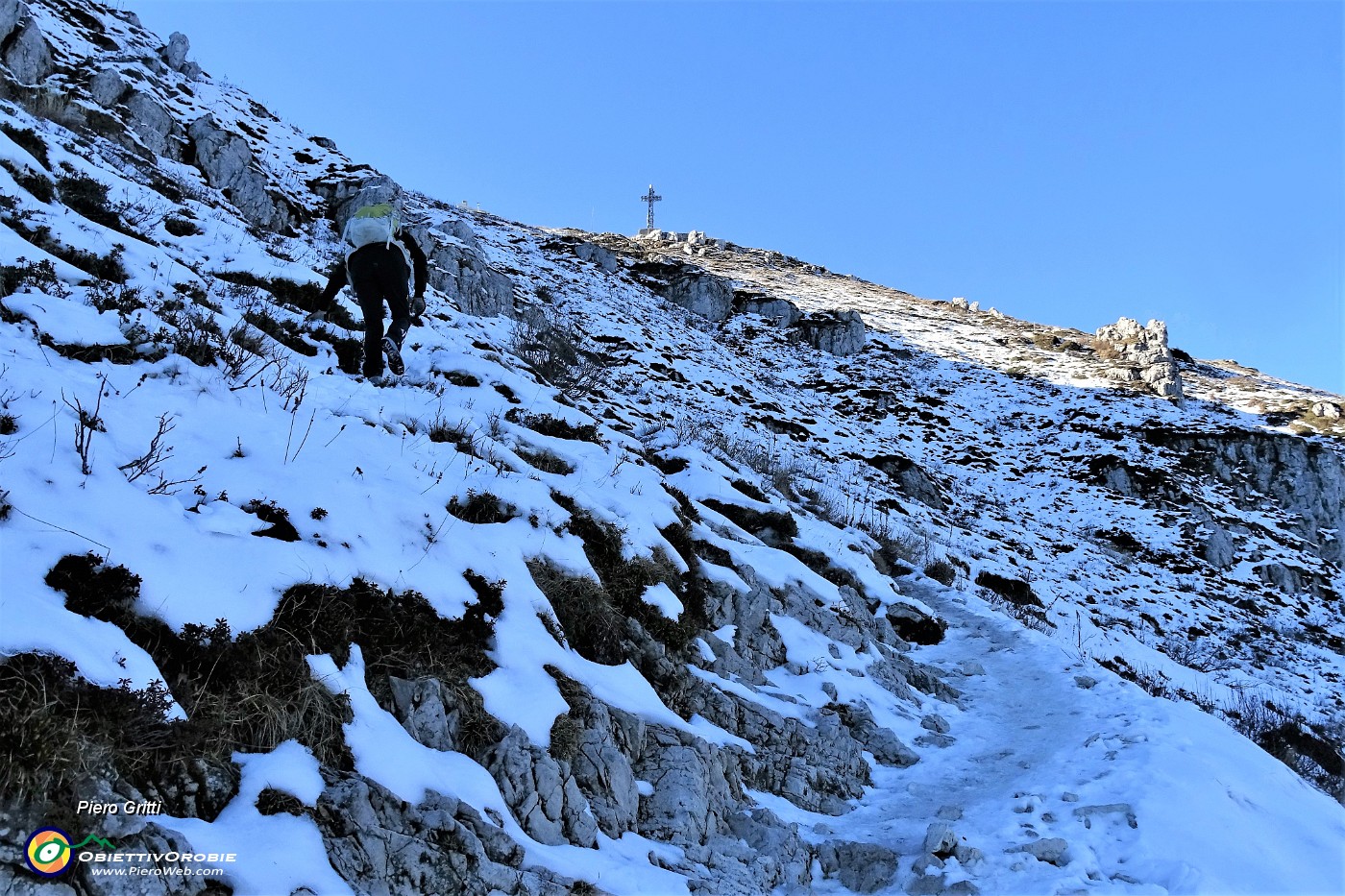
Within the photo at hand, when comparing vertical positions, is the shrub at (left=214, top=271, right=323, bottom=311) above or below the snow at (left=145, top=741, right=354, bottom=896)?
above

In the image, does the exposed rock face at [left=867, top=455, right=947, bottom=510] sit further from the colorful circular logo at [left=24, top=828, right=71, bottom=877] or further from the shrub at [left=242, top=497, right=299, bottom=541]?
the colorful circular logo at [left=24, top=828, right=71, bottom=877]

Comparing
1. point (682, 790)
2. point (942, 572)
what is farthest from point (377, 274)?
point (942, 572)

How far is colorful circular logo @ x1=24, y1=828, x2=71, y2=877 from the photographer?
82.1 inches

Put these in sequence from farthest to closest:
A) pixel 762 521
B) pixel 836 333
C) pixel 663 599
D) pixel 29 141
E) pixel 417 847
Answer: pixel 836 333 < pixel 29 141 < pixel 762 521 < pixel 663 599 < pixel 417 847

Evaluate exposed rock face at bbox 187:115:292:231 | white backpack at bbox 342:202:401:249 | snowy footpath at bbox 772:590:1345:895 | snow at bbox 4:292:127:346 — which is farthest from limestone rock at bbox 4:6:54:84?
snowy footpath at bbox 772:590:1345:895

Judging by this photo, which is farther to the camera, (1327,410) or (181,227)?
(1327,410)

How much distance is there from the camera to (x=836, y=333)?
3609 centimetres

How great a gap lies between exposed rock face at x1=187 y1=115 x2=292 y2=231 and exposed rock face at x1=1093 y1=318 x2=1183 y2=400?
33.2 m

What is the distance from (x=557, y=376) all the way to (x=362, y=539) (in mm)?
9171

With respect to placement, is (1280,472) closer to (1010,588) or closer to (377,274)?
(1010,588)

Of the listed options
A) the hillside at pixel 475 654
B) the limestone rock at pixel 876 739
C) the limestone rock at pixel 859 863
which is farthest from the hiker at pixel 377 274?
the limestone rock at pixel 859 863

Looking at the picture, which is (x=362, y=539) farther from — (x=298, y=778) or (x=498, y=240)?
(x=498, y=240)

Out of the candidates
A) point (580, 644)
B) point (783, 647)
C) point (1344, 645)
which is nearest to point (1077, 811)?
point (783, 647)

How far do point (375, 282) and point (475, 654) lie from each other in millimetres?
4870
